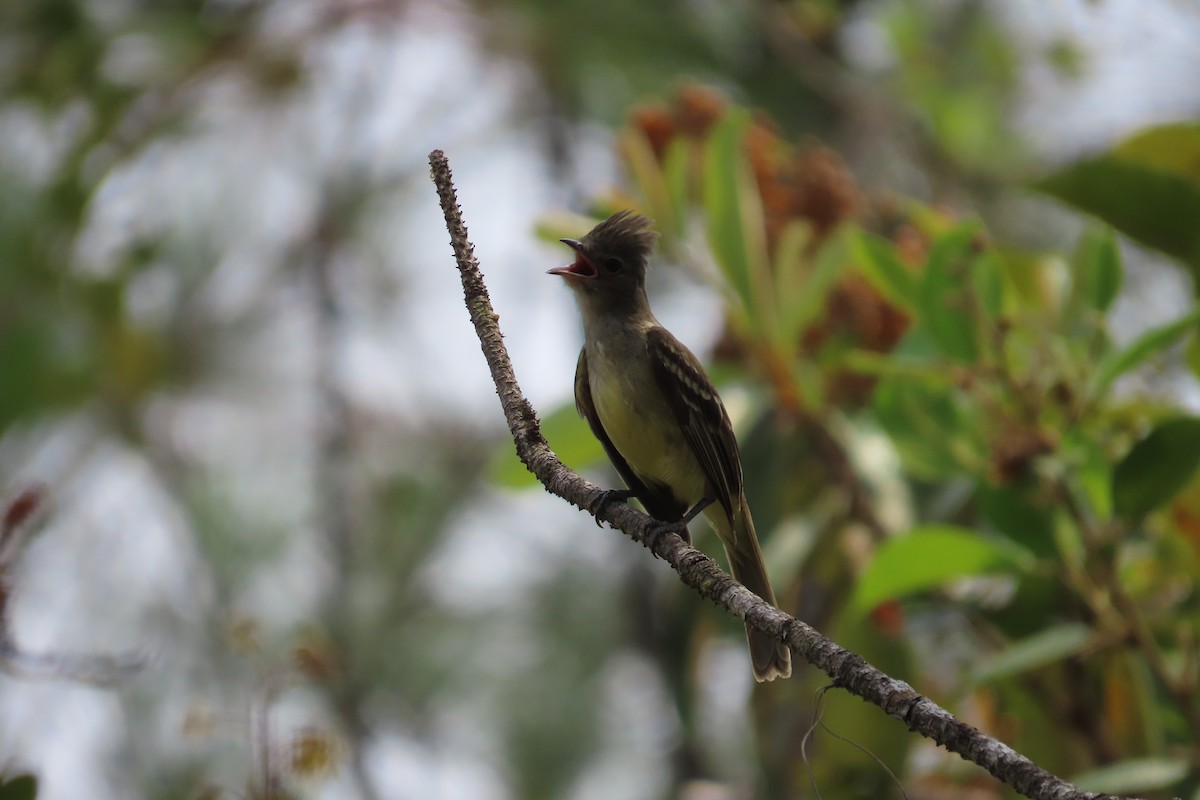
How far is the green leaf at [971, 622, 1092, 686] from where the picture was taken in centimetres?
347

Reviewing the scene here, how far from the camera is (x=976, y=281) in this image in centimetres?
380

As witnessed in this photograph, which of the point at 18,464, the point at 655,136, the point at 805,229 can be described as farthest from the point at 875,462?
the point at 18,464

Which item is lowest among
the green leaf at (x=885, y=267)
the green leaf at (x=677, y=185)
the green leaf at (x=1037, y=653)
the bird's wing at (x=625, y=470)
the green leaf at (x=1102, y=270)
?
the green leaf at (x=1037, y=653)

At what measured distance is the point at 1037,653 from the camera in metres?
3.49

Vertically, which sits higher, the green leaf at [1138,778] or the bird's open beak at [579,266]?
the bird's open beak at [579,266]

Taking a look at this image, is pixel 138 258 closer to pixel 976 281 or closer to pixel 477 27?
pixel 477 27

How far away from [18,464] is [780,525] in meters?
2.87

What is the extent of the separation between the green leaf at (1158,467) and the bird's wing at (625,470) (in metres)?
1.28

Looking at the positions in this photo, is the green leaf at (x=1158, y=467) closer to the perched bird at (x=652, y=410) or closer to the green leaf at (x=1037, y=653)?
the green leaf at (x=1037, y=653)

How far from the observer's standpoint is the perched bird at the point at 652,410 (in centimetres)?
381

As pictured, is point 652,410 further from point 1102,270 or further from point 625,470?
point 1102,270

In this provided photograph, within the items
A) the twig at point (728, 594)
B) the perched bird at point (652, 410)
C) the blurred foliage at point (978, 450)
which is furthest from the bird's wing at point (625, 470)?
the twig at point (728, 594)

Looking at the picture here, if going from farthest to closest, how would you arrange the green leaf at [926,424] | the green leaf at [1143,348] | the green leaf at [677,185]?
the green leaf at [677,185], the green leaf at [926,424], the green leaf at [1143,348]

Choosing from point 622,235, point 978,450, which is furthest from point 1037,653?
point 622,235
